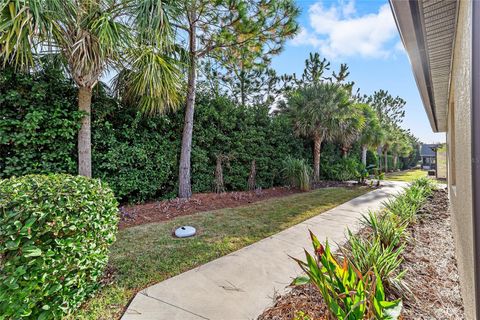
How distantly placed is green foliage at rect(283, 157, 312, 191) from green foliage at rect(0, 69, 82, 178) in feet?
23.8

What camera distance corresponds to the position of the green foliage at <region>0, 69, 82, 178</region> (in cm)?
389

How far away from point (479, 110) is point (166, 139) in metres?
5.98

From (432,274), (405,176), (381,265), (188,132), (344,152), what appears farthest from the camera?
(405,176)

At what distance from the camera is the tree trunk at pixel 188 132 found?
634 cm

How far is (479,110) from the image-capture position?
4.21 feet

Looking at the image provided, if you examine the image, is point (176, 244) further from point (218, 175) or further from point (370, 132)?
point (370, 132)

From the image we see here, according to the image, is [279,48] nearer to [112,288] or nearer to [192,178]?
[192,178]

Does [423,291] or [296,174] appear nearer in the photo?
[423,291]

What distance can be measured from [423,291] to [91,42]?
5.98 m

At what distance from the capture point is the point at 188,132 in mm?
6332

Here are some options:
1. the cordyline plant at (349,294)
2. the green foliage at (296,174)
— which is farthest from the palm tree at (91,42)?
the green foliage at (296,174)

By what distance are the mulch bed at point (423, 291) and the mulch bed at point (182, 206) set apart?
358 centimetres

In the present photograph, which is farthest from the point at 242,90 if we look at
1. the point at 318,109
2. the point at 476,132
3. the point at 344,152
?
the point at 476,132

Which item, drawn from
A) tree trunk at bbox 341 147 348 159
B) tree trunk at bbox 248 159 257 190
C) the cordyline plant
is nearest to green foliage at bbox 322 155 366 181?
tree trunk at bbox 341 147 348 159
